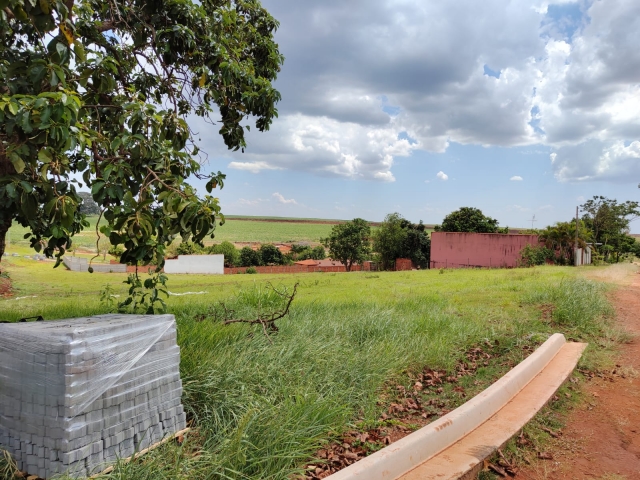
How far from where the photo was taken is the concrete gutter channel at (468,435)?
2.99 m

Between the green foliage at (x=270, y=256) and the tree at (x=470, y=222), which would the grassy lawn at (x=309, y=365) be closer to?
the tree at (x=470, y=222)

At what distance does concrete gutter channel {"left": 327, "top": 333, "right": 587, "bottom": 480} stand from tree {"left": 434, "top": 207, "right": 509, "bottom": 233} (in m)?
41.7

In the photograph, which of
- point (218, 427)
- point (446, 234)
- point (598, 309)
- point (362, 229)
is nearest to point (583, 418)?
point (218, 427)

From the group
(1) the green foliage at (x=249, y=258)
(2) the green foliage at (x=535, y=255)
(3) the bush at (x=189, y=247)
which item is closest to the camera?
(3) the bush at (x=189, y=247)

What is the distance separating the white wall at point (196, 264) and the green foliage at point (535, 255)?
75.7 ft

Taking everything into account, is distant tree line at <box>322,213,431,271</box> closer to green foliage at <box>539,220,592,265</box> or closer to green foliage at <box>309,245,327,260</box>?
green foliage at <box>309,245,327,260</box>

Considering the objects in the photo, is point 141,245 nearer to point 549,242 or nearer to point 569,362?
point 569,362

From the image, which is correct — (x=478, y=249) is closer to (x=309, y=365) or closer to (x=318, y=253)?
(x=318, y=253)

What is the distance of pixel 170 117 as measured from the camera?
4.76m

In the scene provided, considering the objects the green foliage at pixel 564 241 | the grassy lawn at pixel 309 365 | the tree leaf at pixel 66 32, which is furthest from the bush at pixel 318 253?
the tree leaf at pixel 66 32

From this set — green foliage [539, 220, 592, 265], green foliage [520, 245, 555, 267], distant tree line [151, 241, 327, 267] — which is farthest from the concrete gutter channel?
distant tree line [151, 241, 327, 267]

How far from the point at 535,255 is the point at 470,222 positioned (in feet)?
51.7

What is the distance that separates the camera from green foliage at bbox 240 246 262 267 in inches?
2052

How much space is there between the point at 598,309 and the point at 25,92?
9.14 m
